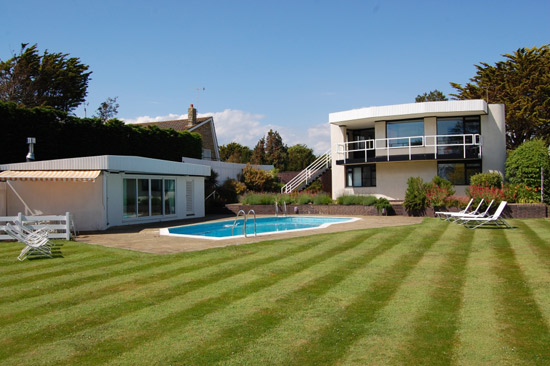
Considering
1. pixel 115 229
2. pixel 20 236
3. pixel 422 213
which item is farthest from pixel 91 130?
pixel 422 213

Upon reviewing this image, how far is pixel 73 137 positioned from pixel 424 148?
66.6ft

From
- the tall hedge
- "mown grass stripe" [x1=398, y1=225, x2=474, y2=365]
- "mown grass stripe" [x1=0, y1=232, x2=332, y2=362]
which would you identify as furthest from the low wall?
"mown grass stripe" [x1=0, y1=232, x2=332, y2=362]

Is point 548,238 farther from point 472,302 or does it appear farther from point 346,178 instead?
point 346,178

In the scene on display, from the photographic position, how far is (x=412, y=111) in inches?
1061

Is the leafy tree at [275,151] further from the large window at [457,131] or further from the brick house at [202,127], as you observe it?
the large window at [457,131]

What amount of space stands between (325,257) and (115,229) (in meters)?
10.6

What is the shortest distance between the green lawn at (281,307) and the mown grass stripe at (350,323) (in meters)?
0.02

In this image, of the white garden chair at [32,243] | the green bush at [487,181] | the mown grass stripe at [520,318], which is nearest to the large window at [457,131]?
the green bush at [487,181]

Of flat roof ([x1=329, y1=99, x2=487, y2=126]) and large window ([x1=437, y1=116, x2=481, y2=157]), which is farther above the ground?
flat roof ([x1=329, y1=99, x2=487, y2=126])

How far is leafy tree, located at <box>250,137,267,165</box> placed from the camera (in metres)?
61.7

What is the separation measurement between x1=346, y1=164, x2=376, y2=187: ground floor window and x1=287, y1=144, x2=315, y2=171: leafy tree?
101 feet

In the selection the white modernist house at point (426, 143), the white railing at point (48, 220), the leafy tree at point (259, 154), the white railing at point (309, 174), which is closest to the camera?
the white railing at point (48, 220)

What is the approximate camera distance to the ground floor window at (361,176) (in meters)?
29.8

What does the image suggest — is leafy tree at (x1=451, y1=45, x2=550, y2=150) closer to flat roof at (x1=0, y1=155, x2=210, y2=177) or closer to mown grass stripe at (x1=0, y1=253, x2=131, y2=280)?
flat roof at (x1=0, y1=155, x2=210, y2=177)
